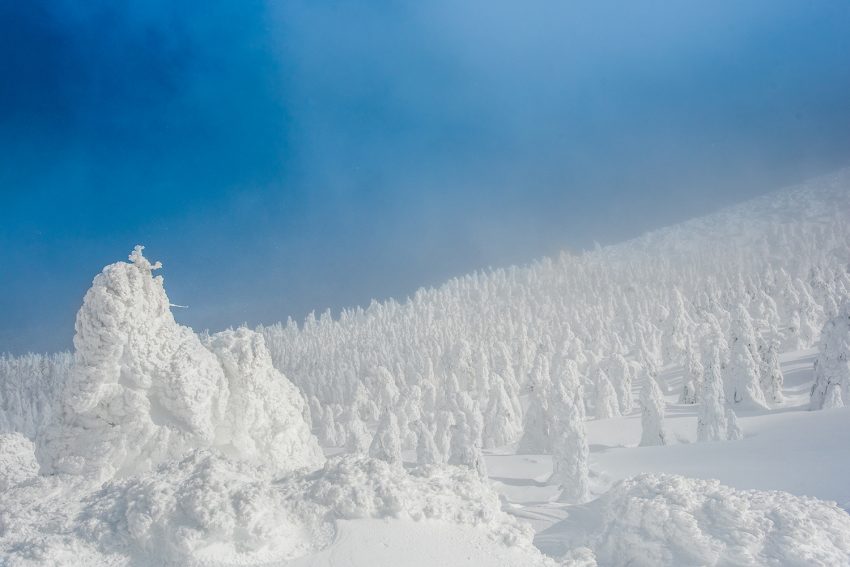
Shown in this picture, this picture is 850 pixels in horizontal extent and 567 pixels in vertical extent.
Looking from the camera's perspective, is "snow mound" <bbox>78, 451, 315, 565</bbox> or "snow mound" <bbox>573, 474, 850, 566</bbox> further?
"snow mound" <bbox>573, 474, 850, 566</bbox>

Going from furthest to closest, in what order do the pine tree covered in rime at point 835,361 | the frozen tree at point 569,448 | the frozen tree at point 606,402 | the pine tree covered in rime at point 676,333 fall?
the pine tree covered in rime at point 676,333 < the frozen tree at point 606,402 < the pine tree covered in rime at point 835,361 < the frozen tree at point 569,448

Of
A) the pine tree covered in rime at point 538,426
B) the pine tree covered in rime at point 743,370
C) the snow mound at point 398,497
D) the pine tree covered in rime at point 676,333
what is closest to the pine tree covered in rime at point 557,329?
the pine tree covered in rime at point 676,333

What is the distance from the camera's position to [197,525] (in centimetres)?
1073

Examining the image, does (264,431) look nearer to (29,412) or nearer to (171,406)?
(171,406)

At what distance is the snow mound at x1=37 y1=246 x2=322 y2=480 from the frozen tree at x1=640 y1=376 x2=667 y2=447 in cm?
3723

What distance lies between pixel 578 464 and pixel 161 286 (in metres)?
29.5

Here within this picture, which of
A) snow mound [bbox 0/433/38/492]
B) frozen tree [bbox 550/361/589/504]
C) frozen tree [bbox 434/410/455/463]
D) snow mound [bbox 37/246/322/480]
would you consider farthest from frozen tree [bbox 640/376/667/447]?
snow mound [bbox 0/433/38/492]

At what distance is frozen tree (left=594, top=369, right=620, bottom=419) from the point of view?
65.7 metres

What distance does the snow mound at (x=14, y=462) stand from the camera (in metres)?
17.4

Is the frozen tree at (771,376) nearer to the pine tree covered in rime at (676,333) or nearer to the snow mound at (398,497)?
the pine tree covered in rime at (676,333)

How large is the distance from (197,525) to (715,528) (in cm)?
1126

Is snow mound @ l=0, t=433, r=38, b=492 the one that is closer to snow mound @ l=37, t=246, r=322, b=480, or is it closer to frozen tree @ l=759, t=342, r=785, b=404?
snow mound @ l=37, t=246, r=322, b=480

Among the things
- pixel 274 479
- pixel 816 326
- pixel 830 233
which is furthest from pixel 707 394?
pixel 830 233

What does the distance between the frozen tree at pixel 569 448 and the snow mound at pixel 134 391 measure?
80.9ft
